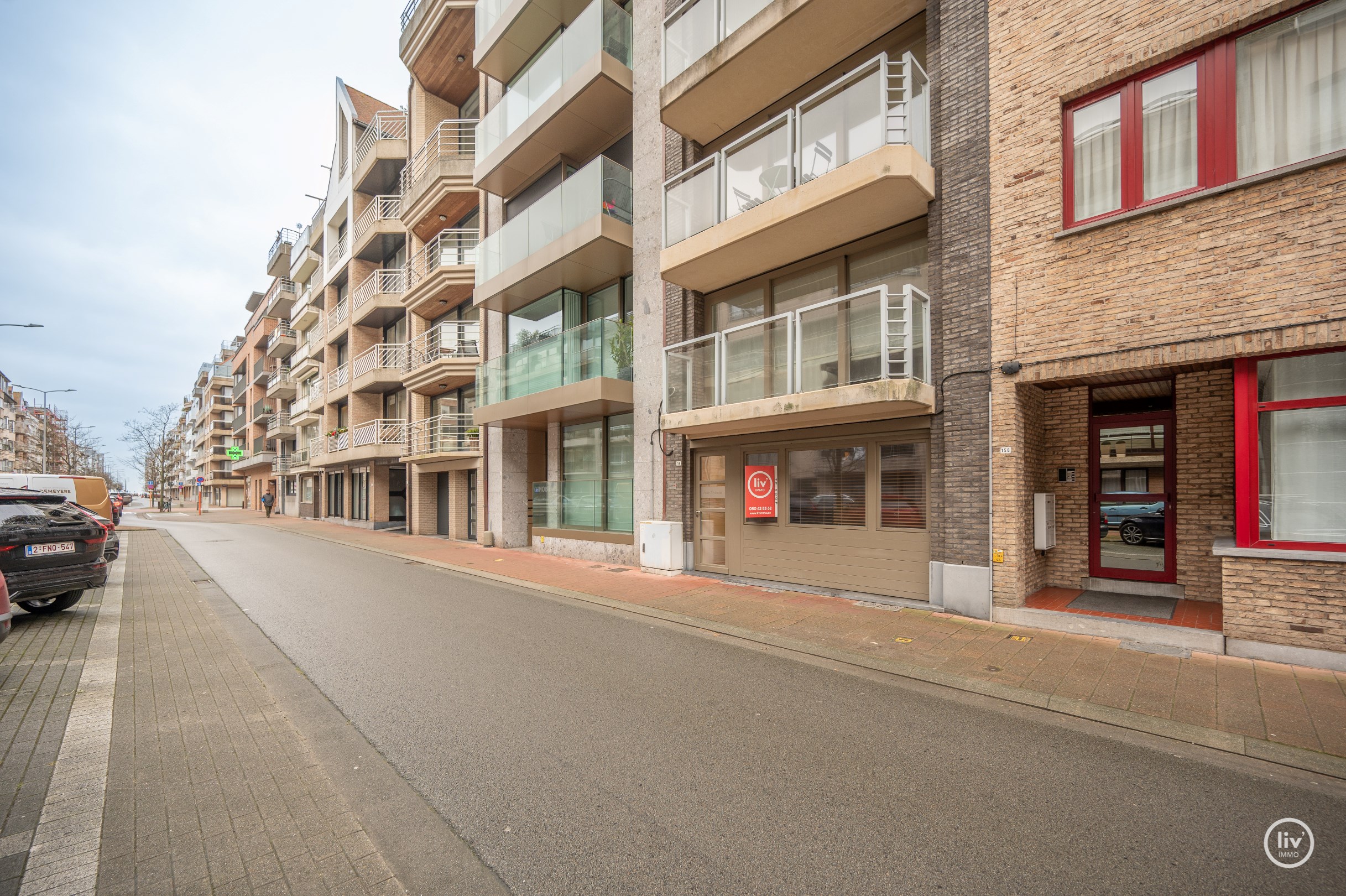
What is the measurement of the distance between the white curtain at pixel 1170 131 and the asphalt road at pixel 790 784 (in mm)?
6016

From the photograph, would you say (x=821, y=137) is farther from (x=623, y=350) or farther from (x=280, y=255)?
(x=280, y=255)

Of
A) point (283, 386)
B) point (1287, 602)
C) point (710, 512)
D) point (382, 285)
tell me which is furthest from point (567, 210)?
point (283, 386)

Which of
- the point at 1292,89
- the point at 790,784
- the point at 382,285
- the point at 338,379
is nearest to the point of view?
the point at 790,784

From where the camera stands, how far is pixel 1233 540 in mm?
6383

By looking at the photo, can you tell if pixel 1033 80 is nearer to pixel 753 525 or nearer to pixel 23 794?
pixel 753 525

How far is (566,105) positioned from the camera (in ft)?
43.1

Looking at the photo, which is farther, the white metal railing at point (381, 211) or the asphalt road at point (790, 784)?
the white metal railing at point (381, 211)

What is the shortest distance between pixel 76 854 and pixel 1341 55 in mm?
11528

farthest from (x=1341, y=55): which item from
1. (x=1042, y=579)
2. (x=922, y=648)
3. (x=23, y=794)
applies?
(x=23, y=794)

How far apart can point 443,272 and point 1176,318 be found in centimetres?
1861

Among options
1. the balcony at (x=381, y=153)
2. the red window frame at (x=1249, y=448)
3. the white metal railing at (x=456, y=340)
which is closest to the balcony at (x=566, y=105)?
the white metal railing at (x=456, y=340)

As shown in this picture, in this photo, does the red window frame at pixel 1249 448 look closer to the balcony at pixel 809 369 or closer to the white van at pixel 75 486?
the balcony at pixel 809 369

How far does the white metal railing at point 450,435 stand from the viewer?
1844 centimetres

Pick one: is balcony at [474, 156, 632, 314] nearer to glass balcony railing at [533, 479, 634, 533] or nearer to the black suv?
glass balcony railing at [533, 479, 634, 533]
